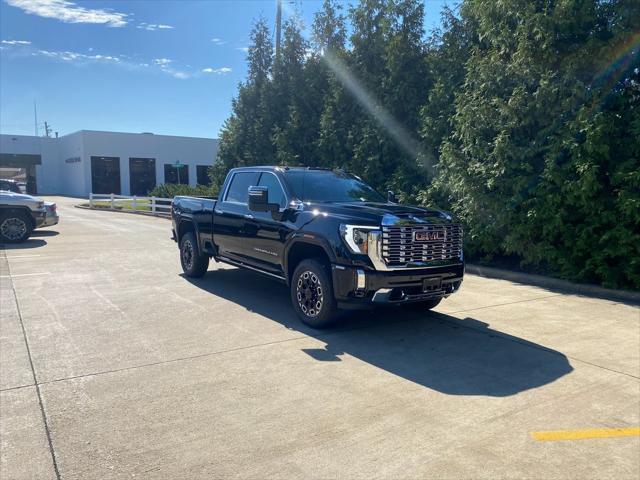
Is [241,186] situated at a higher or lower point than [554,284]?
higher

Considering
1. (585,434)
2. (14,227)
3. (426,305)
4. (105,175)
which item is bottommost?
(585,434)

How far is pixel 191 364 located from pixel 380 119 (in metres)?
9.99

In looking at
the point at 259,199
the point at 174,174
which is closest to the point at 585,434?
the point at 259,199

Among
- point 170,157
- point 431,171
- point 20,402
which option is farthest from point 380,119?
point 170,157

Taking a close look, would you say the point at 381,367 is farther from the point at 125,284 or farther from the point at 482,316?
the point at 125,284

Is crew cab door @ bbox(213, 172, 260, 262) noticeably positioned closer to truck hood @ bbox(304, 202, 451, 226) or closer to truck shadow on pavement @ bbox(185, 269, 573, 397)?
truck shadow on pavement @ bbox(185, 269, 573, 397)

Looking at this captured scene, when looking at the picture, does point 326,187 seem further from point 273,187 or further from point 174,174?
point 174,174

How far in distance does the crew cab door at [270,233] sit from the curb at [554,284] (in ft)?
16.6

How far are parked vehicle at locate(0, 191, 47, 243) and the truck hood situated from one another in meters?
11.1

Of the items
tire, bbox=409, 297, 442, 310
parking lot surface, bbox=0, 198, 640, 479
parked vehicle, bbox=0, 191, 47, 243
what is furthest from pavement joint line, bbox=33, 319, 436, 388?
parked vehicle, bbox=0, 191, 47, 243

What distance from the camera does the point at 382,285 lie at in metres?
5.72

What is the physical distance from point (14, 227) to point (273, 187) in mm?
10379

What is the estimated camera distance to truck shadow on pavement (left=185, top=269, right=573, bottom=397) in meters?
4.83

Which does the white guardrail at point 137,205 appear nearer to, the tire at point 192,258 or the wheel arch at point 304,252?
the tire at point 192,258
